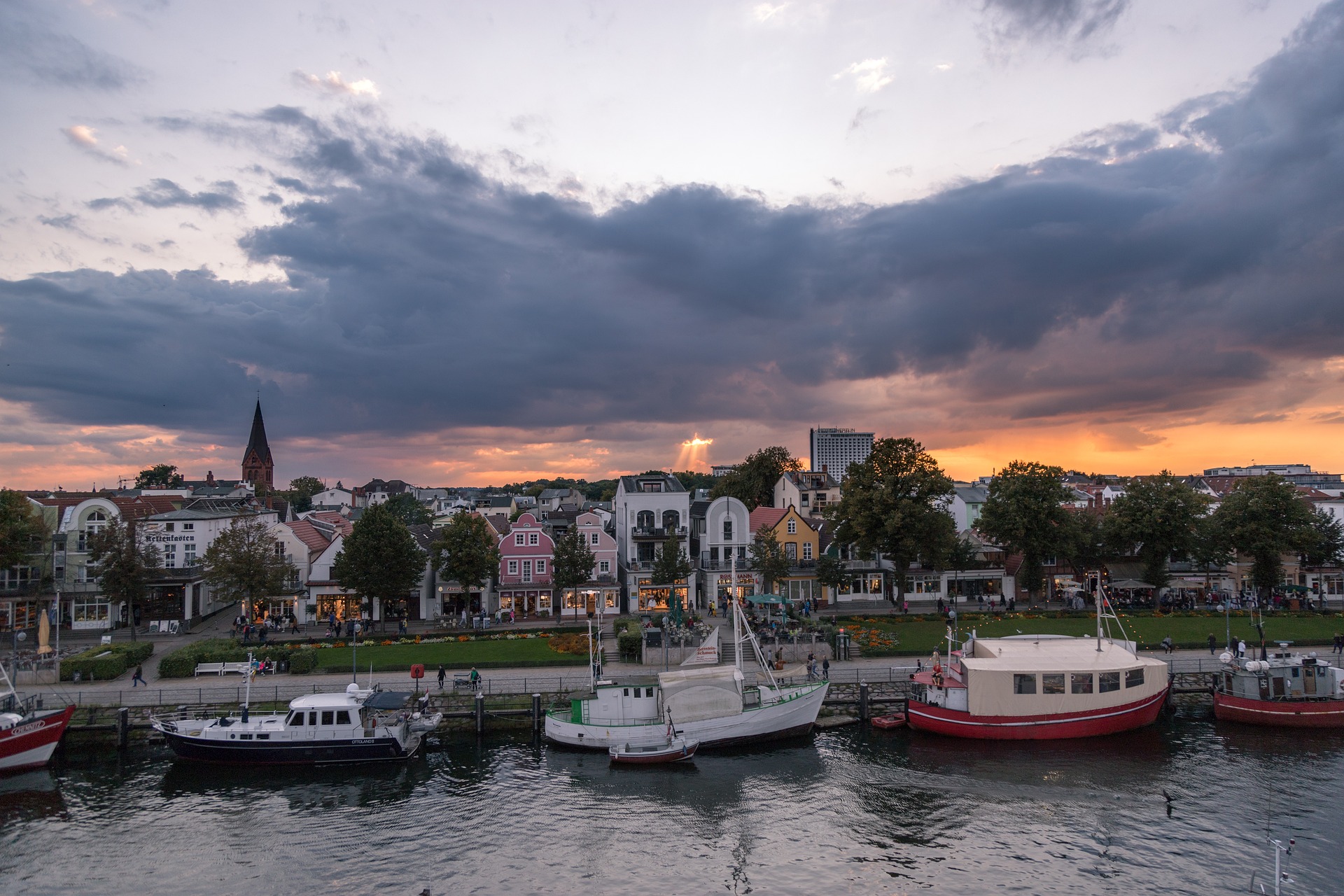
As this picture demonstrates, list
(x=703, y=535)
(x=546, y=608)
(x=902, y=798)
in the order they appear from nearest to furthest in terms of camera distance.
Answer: (x=902, y=798) → (x=546, y=608) → (x=703, y=535)

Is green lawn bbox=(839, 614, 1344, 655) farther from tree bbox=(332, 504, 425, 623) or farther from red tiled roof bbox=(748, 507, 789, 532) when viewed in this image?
tree bbox=(332, 504, 425, 623)

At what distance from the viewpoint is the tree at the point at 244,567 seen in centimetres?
5775

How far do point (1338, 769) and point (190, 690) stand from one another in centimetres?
5693

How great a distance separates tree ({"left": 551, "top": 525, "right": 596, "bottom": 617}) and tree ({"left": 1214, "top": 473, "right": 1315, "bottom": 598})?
56940 millimetres

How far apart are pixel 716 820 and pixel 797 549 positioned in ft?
151

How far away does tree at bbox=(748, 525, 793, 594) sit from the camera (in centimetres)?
6512

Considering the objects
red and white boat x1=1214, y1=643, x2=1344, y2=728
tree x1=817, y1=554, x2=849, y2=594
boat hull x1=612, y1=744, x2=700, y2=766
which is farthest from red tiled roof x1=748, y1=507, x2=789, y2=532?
red and white boat x1=1214, y1=643, x2=1344, y2=728

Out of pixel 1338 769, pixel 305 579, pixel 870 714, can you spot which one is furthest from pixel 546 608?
pixel 1338 769

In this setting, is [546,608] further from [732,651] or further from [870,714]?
[870,714]

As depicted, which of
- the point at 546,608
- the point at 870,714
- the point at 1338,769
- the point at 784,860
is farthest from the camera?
the point at 546,608

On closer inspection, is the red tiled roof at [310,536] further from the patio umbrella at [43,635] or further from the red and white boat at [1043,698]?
the red and white boat at [1043,698]

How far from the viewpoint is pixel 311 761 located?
120 ft

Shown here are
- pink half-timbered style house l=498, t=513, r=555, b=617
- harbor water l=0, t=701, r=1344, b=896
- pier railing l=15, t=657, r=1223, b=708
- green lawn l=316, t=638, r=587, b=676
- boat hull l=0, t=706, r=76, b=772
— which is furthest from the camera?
pink half-timbered style house l=498, t=513, r=555, b=617

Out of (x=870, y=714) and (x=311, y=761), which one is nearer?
(x=311, y=761)
